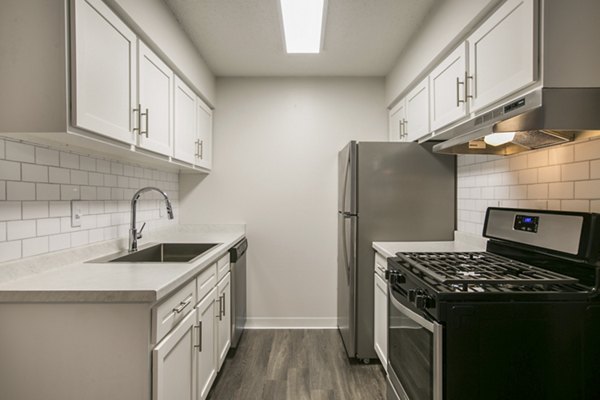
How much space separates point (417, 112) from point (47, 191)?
2.37m

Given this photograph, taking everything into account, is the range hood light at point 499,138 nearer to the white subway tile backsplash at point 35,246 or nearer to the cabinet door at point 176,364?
the cabinet door at point 176,364

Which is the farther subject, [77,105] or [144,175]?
[144,175]

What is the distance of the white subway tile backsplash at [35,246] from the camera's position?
4.59ft

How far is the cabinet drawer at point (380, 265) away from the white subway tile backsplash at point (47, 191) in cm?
190

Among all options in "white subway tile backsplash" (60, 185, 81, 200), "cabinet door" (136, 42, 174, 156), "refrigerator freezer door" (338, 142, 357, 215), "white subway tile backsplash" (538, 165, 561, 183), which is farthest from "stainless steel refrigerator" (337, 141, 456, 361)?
"white subway tile backsplash" (60, 185, 81, 200)

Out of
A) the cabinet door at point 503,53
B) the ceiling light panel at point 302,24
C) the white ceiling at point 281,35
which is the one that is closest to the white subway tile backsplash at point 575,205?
the cabinet door at point 503,53

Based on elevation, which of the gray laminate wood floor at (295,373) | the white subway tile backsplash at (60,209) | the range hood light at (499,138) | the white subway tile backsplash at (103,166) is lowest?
the gray laminate wood floor at (295,373)

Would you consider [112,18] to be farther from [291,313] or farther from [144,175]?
[291,313]

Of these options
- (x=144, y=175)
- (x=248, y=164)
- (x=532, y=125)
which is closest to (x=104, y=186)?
(x=144, y=175)

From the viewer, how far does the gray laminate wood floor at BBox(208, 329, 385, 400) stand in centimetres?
217

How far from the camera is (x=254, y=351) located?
9.04 feet

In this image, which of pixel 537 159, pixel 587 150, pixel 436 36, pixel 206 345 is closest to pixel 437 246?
pixel 537 159

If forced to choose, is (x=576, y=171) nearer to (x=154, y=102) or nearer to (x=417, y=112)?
(x=417, y=112)

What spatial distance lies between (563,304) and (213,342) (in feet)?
5.97
